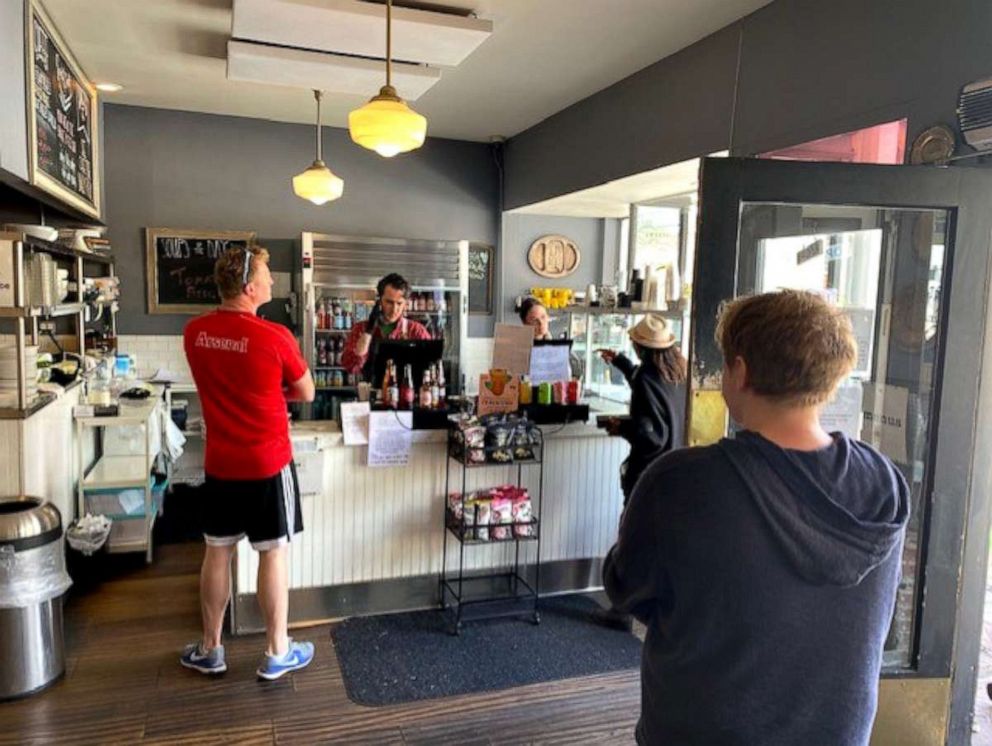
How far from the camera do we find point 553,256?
6.56m

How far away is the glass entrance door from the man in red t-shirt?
1.58m

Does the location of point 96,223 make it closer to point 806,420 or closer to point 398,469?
point 398,469

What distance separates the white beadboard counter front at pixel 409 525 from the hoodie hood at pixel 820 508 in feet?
8.32

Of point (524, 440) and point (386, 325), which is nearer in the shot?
point (524, 440)

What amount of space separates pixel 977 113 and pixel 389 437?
2.56m

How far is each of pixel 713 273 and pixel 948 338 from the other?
821 mm

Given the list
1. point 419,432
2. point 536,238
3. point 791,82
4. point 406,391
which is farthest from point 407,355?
point 536,238

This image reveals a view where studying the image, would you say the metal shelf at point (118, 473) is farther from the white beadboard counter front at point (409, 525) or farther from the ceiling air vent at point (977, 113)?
the ceiling air vent at point (977, 113)

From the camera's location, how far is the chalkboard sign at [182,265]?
5.61 meters

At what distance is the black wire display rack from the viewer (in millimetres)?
3461

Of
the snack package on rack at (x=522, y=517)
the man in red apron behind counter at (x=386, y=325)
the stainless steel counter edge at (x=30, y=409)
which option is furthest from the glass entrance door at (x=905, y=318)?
the stainless steel counter edge at (x=30, y=409)

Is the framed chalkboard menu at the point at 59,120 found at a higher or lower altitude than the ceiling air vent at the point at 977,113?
higher

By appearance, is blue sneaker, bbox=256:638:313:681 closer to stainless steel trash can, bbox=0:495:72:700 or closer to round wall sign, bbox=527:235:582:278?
stainless steel trash can, bbox=0:495:72:700

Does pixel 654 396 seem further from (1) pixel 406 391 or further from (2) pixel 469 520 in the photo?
(1) pixel 406 391
